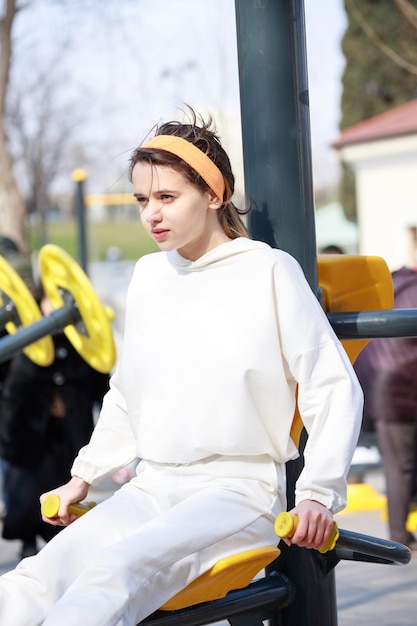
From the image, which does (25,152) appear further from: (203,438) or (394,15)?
(203,438)

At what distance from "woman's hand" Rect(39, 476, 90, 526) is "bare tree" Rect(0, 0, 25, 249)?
1381 cm

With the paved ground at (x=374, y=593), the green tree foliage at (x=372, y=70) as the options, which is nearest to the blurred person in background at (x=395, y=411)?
the paved ground at (x=374, y=593)

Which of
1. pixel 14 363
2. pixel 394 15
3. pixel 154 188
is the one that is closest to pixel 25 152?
pixel 394 15

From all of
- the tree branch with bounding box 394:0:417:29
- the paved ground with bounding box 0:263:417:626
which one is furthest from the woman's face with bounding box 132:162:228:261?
the tree branch with bounding box 394:0:417:29

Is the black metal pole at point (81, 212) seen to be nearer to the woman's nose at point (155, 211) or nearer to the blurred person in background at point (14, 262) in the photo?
the blurred person in background at point (14, 262)

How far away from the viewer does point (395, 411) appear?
18.2ft

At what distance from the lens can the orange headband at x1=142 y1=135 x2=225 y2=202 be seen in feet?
7.38

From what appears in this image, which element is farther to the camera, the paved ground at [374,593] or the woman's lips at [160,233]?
the paved ground at [374,593]

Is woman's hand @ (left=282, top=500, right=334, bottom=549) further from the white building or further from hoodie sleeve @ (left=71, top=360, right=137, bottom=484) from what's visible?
the white building

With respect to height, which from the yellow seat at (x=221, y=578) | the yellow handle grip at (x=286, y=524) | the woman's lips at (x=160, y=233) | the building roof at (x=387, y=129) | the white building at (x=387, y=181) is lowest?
the white building at (x=387, y=181)

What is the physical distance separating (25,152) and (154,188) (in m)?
26.3

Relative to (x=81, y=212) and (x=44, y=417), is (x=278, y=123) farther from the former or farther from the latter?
(x=81, y=212)

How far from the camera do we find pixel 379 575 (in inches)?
173

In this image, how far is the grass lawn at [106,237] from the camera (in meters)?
42.9
